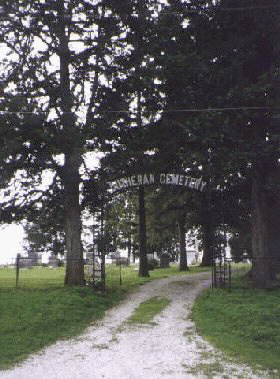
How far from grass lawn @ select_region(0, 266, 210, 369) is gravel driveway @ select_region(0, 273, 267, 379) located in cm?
46

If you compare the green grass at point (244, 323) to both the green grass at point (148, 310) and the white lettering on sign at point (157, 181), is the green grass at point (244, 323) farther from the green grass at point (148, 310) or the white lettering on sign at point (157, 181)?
the white lettering on sign at point (157, 181)

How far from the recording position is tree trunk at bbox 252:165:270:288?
61.9 feet

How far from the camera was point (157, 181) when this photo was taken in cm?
1922

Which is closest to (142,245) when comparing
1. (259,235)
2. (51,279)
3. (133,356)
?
(51,279)

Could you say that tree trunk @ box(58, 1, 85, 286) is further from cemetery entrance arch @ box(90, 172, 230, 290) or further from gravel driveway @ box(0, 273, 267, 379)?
gravel driveway @ box(0, 273, 267, 379)

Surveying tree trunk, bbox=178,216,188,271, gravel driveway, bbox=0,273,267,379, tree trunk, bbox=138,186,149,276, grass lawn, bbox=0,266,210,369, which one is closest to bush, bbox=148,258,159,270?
tree trunk, bbox=178,216,188,271

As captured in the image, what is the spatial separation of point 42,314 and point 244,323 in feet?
17.1

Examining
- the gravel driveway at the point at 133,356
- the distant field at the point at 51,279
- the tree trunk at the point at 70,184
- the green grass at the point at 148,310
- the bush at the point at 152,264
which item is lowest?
the gravel driveway at the point at 133,356

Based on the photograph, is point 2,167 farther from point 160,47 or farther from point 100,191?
point 160,47

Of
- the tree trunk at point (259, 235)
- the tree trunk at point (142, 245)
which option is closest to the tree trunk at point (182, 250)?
the tree trunk at point (142, 245)

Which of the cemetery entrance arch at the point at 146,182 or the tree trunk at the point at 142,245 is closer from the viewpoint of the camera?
the cemetery entrance arch at the point at 146,182

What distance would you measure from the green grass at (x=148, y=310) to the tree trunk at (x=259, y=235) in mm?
4108

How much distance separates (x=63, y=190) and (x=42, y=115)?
10.8ft

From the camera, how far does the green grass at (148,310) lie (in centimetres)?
1346
